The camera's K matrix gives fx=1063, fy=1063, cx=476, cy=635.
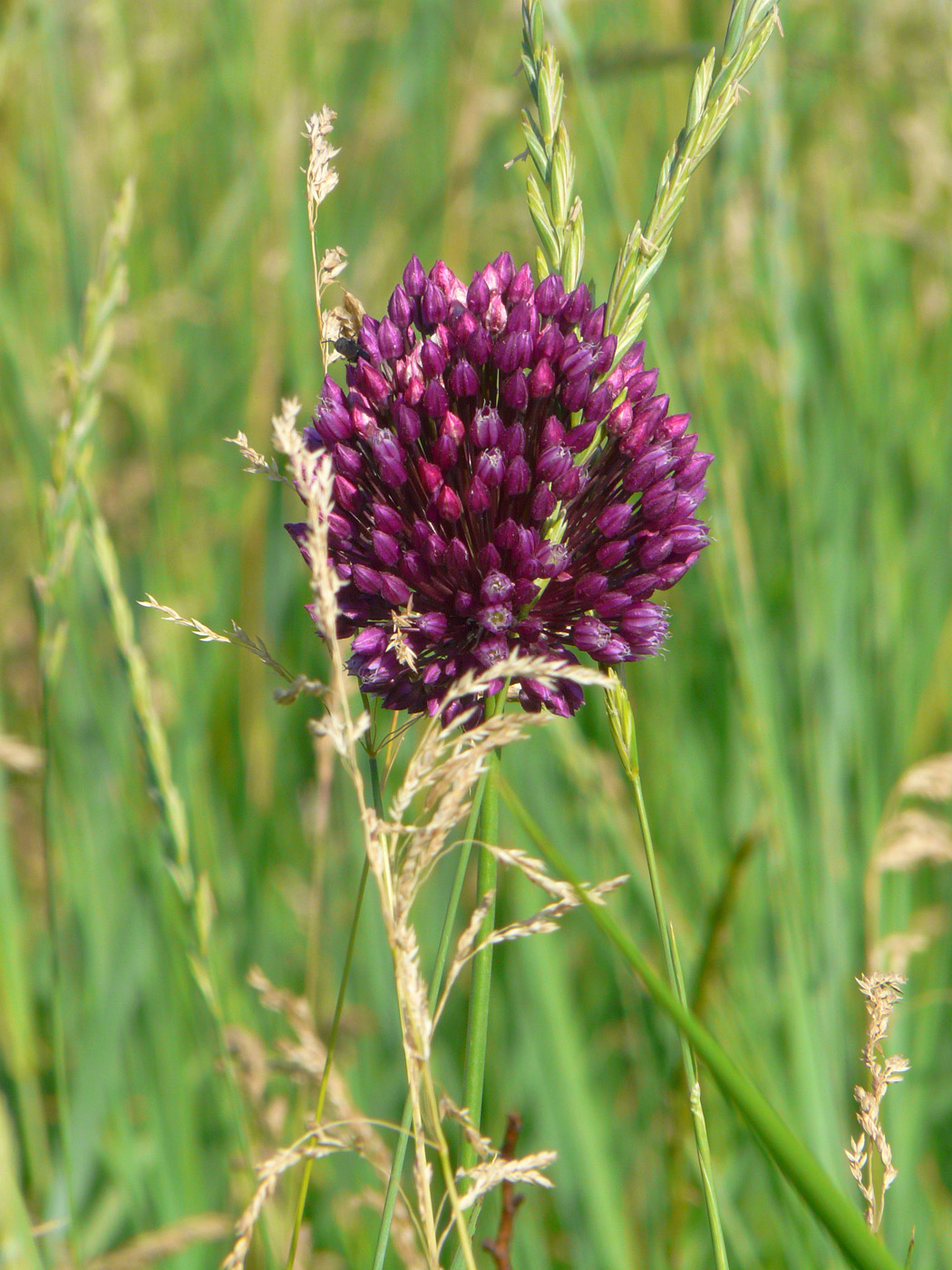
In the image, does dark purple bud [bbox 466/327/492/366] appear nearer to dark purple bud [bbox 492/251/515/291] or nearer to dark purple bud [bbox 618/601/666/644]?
dark purple bud [bbox 492/251/515/291]

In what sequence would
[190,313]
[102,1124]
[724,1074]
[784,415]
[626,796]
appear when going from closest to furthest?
[724,1074] < [102,1124] < [784,415] < [626,796] < [190,313]

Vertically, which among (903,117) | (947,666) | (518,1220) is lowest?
(518,1220)

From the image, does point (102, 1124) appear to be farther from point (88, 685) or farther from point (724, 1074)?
point (724, 1074)

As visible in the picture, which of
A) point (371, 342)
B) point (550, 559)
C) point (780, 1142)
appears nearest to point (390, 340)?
point (371, 342)

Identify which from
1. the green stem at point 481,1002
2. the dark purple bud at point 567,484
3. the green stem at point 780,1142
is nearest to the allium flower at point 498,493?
the dark purple bud at point 567,484

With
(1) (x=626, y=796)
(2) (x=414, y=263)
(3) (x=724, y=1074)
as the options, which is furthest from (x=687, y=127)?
(1) (x=626, y=796)

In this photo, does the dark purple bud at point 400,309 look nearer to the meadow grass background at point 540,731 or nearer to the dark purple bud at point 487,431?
the dark purple bud at point 487,431
